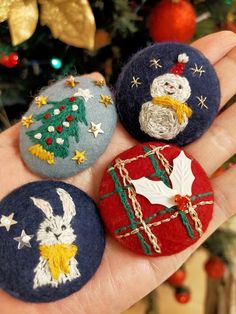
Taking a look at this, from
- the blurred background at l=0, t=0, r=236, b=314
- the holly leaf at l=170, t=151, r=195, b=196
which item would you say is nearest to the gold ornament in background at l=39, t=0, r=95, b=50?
the blurred background at l=0, t=0, r=236, b=314

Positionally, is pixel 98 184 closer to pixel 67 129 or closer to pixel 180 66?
pixel 67 129

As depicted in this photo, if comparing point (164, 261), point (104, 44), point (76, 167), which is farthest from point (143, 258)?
point (104, 44)

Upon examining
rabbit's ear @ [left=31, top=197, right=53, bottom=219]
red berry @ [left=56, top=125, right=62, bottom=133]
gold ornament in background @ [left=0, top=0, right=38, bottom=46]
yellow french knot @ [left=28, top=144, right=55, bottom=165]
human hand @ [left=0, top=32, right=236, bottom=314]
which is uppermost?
gold ornament in background @ [left=0, top=0, right=38, bottom=46]

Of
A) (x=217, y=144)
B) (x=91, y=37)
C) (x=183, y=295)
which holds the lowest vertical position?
(x=183, y=295)

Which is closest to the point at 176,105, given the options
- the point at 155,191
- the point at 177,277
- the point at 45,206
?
the point at 155,191

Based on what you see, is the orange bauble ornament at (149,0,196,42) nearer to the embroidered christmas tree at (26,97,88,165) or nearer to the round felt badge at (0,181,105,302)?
the embroidered christmas tree at (26,97,88,165)

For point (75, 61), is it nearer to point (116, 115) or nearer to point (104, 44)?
point (104, 44)
